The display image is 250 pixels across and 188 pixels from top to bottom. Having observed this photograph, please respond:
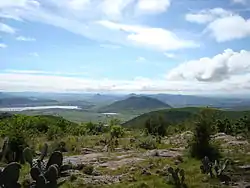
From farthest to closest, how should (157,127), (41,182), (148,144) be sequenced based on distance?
(157,127) → (148,144) → (41,182)

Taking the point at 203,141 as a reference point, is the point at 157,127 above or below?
below

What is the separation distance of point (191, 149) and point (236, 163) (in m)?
4.06

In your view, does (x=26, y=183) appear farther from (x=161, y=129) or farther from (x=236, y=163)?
(x=161, y=129)

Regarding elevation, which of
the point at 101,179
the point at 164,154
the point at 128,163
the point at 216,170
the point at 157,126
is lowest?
the point at 101,179

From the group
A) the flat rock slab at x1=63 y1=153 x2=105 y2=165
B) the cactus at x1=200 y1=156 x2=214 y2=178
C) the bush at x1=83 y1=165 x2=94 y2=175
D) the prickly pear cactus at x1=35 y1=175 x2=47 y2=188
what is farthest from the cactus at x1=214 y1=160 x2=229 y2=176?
the prickly pear cactus at x1=35 y1=175 x2=47 y2=188

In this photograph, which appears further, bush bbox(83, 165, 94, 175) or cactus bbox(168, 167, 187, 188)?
bush bbox(83, 165, 94, 175)

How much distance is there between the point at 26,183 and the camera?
56.9ft

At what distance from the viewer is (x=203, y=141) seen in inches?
1022

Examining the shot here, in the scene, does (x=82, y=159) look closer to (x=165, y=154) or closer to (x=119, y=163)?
(x=119, y=163)

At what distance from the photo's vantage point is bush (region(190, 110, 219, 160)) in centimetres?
2531

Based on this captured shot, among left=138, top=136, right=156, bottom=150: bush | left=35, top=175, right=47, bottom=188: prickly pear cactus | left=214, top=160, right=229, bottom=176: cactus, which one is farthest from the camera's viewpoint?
left=138, top=136, right=156, bottom=150: bush

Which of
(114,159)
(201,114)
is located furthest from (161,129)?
(114,159)

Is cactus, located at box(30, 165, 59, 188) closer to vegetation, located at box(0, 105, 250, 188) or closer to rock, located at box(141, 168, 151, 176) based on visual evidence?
vegetation, located at box(0, 105, 250, 188)

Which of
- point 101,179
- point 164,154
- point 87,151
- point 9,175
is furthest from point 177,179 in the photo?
point 87,151
